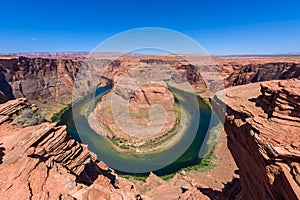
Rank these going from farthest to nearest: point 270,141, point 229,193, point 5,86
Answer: point 5,86 < point 229,193 < point 270,141

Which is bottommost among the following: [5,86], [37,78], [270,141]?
[37,78]

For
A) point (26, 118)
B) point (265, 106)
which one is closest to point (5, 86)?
point (26, 118)

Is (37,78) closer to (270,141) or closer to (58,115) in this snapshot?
(58,115)

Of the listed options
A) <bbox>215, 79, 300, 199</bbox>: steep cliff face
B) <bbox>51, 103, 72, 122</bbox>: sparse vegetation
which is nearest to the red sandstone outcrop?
<bbox>215, 79, 300, 199</bbox>: steep cliff face

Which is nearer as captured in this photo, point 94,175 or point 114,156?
point 94,175

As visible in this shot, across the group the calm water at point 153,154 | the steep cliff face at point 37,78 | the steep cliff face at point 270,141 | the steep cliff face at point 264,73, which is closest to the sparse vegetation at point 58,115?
the calm water at point 153,154

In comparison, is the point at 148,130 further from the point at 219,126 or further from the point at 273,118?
the point at 273,118

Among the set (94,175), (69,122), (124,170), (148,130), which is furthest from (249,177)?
(69,122)

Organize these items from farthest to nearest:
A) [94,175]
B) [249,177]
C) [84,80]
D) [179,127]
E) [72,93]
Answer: [84,80] < [72,93] < [179,127] < [94,175] < [249,177]

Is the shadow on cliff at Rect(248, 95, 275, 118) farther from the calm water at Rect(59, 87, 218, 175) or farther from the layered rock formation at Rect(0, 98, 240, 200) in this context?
the calm water at Rect(59, 87, 218, 175)
